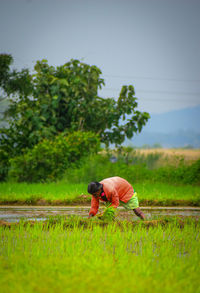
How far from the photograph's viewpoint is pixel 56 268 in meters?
3.20

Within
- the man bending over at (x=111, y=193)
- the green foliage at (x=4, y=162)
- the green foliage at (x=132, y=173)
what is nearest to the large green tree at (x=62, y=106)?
the green foliage at (x=4, y=162)

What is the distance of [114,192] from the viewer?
5703 millimetres

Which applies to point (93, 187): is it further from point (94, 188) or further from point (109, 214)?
point (109, 214)

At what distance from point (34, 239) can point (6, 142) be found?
10597mm

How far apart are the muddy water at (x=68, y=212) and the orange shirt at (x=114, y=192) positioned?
1.16 m

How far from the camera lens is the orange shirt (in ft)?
18.6

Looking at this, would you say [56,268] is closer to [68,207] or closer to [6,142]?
[68,207]

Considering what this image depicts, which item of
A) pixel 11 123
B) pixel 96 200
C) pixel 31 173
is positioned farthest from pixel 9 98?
pixel 96 200

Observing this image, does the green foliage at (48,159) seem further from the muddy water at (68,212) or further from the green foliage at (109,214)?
the green foliage at (109,214)

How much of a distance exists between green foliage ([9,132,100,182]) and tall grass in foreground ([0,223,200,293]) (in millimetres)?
8169

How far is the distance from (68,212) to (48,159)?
546 cm

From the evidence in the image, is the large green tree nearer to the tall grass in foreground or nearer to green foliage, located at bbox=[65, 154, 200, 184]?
green foliage, located at bbox=[65, 154, 200, 184]

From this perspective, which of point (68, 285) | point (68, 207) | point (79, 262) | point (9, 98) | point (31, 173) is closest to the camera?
point (68, 285)

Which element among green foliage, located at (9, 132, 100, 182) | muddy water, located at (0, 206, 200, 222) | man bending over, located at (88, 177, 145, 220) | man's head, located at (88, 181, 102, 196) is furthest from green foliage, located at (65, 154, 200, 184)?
man's head, located at (88, 181, 102, 196)
